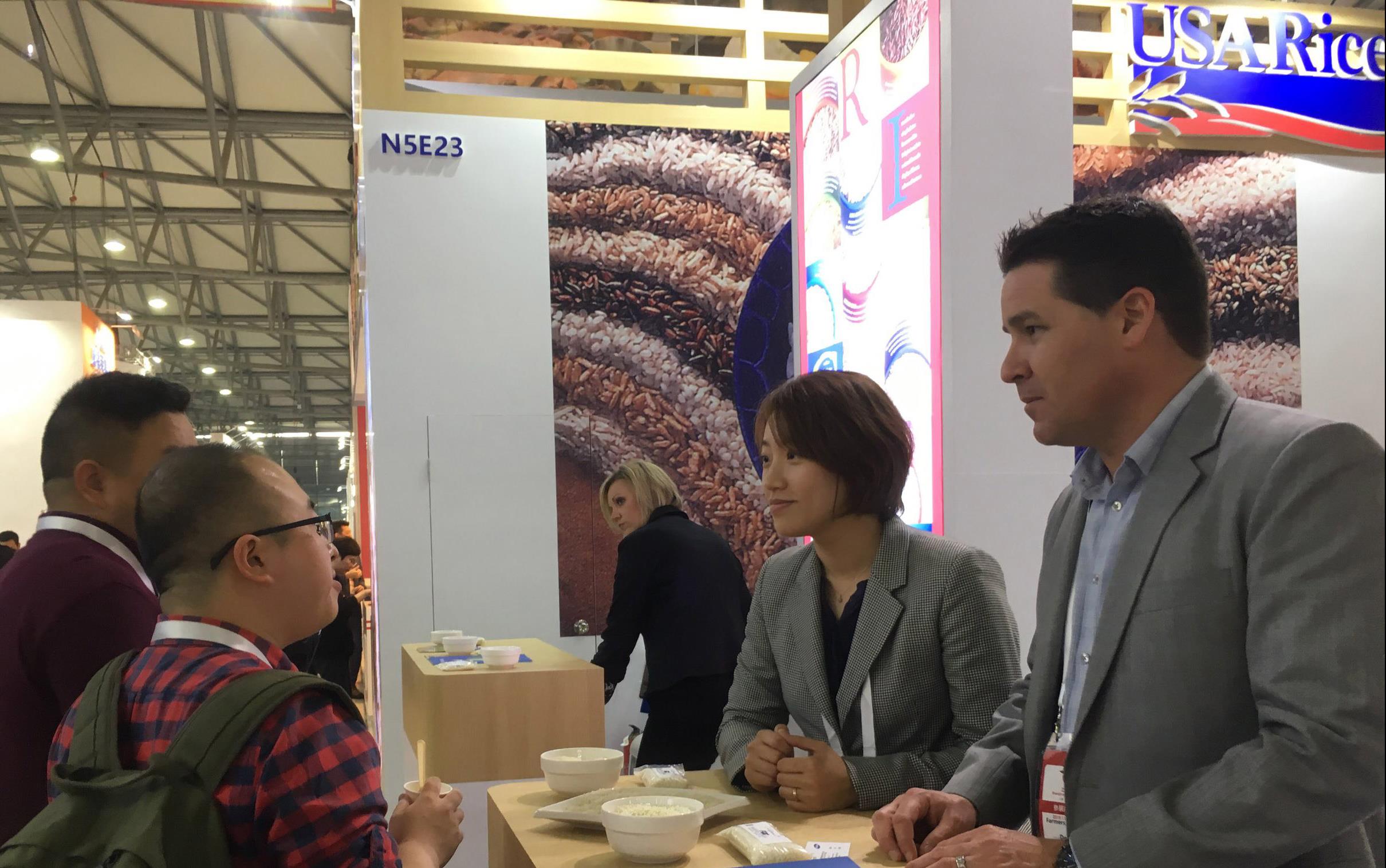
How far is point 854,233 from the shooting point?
11.9ft

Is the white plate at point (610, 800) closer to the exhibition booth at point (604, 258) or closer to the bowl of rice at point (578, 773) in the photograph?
the bowl of rice at point (578, 773)

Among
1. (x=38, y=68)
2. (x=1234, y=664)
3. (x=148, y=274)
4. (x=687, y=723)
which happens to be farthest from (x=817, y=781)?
(x=148, y=274)

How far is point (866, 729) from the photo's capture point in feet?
6.97

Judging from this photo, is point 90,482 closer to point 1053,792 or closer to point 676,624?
point 1053,792

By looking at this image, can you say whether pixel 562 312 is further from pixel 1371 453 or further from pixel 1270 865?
pixel 1371 453

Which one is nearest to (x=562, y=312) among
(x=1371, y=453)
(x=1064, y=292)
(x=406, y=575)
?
(x=406, y=575)

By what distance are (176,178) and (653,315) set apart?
10.4 metres

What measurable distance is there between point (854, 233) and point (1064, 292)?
2120 mm

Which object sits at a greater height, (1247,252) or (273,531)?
(1247,252)

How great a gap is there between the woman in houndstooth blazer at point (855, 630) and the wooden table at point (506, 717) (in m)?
1.85

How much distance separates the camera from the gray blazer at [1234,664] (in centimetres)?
120

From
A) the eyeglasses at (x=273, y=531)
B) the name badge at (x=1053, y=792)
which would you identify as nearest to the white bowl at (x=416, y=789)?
the eyeglasses at (x=273, y=531)

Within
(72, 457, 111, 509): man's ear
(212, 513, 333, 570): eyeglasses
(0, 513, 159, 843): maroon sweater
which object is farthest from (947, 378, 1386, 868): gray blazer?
(72, 457, 111, 509): man's ear

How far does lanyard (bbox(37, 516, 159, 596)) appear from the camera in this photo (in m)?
2.23
